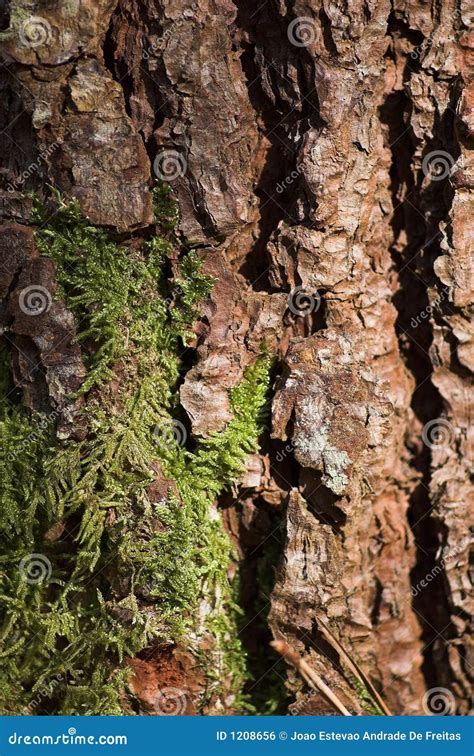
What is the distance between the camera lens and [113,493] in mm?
1903

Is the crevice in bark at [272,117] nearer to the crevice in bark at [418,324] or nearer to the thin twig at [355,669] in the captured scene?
the crevice in bark at [418,324]

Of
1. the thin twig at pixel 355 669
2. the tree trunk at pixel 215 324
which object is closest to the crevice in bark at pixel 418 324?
the tree trunk at pixel 215 324

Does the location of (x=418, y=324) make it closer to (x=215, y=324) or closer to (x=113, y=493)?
(x=215, y=324)

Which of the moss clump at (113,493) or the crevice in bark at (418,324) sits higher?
the crevice in bark at (418,324)

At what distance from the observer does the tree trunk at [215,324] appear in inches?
72.0

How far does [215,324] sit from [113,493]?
1.82 feet

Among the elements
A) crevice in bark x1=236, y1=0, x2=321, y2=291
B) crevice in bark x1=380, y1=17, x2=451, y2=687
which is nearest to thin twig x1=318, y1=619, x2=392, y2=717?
crevice in bark x1=380, y1=17, x2=451, y2=687

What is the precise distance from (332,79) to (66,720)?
1969 mm

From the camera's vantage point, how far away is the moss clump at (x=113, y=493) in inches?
74.6

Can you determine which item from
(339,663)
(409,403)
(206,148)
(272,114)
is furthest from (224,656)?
(272,114)

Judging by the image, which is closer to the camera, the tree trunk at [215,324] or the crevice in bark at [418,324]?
the tree trunk at [215,324]

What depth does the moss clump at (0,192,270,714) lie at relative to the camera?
6.22 feet

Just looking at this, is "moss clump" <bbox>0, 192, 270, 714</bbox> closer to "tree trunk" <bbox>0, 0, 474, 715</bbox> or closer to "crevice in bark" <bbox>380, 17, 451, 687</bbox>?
"tree trunk" <bbox>0, 0, 474, 715</bbox>

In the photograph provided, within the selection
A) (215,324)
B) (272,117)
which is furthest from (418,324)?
(272,117)
